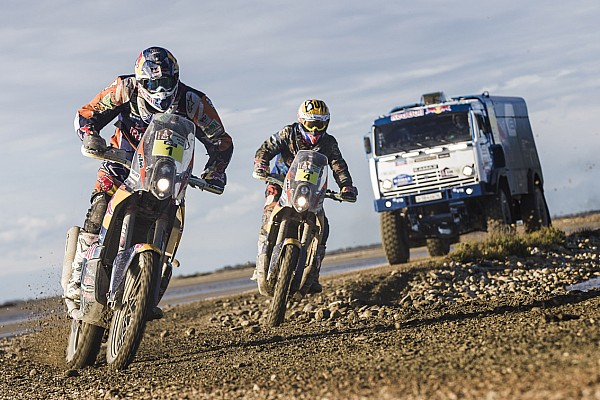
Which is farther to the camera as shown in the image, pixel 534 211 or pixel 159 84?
pixel 534 211

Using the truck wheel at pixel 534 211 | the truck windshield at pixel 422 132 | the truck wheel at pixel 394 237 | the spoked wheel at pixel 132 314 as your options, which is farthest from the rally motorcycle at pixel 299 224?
the truck wheel at pixel 534 211

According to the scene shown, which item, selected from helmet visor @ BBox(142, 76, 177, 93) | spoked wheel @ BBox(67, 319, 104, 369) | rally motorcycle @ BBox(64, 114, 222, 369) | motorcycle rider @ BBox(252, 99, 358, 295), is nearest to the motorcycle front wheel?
motorcycle rider @ BBox(252, 99, 358, 295)

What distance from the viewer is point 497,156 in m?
21.9

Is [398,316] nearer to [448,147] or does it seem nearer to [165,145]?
[165,145]

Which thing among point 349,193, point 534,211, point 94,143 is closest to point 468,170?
point 534,211

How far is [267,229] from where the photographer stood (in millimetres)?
10859

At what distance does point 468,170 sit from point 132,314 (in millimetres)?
14218

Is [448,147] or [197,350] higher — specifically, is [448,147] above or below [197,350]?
above

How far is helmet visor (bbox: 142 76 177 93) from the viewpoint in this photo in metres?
8.04

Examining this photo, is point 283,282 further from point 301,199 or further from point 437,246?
point 437,246

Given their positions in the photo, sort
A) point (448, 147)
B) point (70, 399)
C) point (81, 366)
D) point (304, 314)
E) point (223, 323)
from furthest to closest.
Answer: point (448, 147), point (223, 323), point (304, 314), point (81, 366), point (70, 399)

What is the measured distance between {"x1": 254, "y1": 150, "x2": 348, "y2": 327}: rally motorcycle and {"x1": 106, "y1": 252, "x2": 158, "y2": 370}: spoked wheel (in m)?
2.74

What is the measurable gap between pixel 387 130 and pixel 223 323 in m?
9.33

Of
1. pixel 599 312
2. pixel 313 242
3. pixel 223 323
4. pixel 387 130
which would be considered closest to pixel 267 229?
pixel 313 242
